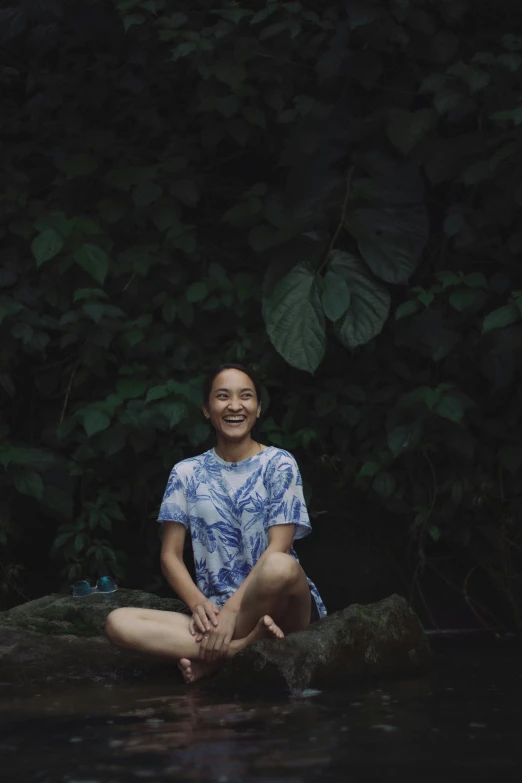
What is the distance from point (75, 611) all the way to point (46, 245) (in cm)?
129

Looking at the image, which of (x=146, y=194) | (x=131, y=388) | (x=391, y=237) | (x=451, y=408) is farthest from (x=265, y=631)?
(x=146, y=194)

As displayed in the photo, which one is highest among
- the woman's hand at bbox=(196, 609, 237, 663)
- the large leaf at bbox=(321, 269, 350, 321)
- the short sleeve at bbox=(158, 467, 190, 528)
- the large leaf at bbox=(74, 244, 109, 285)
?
the large leaf at bbox=(74, 244, 109, 285)

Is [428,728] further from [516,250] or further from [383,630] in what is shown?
[516,250]

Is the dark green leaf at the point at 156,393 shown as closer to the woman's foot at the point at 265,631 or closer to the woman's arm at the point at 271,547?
the woman's arm at the point at 271,547

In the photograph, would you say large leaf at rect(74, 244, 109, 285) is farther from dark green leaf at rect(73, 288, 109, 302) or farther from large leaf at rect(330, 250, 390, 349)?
large leaf at rect(330, 250, 390, 349)

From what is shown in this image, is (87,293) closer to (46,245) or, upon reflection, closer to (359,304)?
(46,245)

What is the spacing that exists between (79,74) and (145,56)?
1.04 ft

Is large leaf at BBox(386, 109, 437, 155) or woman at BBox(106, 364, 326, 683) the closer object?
woman at BBox(106, 364, 326, 683)

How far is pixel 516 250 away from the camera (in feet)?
14.4

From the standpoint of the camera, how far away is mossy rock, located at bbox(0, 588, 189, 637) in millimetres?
3996

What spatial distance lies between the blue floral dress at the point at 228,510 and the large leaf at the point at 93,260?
1010mm

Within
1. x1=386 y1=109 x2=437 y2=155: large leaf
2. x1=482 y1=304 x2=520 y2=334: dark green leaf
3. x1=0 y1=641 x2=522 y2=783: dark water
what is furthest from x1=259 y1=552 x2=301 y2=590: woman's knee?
x1=386 y1=109 x2=437 y2=155: large leaf

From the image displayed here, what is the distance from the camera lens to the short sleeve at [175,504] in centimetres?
366

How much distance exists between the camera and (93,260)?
442 cm
